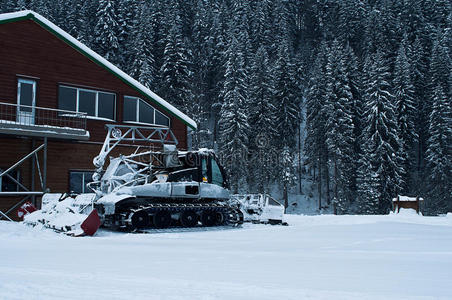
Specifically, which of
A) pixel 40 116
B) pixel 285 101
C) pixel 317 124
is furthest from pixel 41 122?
pixel 285 101

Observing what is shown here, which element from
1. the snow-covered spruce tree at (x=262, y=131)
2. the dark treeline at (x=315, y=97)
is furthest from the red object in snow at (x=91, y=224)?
the snow-covered spruce tree at (x=262, y=131)

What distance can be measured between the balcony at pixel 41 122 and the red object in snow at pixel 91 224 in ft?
19.5

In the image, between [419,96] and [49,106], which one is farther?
[419,96]

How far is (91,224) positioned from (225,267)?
6614 millimetres

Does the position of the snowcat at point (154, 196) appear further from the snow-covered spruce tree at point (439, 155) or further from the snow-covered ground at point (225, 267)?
the snow-covered spruce tree at point (439, 155)

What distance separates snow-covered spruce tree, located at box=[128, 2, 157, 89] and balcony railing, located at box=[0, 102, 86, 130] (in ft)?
77.7

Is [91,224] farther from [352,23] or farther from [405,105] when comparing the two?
[352,23]

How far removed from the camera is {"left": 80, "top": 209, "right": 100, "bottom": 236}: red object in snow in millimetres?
12586

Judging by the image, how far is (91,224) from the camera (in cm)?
1264

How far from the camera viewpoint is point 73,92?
66.6ft

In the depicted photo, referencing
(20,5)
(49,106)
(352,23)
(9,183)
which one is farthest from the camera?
(352,23)

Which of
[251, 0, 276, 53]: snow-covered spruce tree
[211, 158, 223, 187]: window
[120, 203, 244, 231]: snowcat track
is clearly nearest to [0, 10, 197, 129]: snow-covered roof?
[211, 158, 223, 187]: window

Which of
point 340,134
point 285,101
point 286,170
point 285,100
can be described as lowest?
point 286,170

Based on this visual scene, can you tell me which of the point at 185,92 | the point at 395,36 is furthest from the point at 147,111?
the point at 395,36
